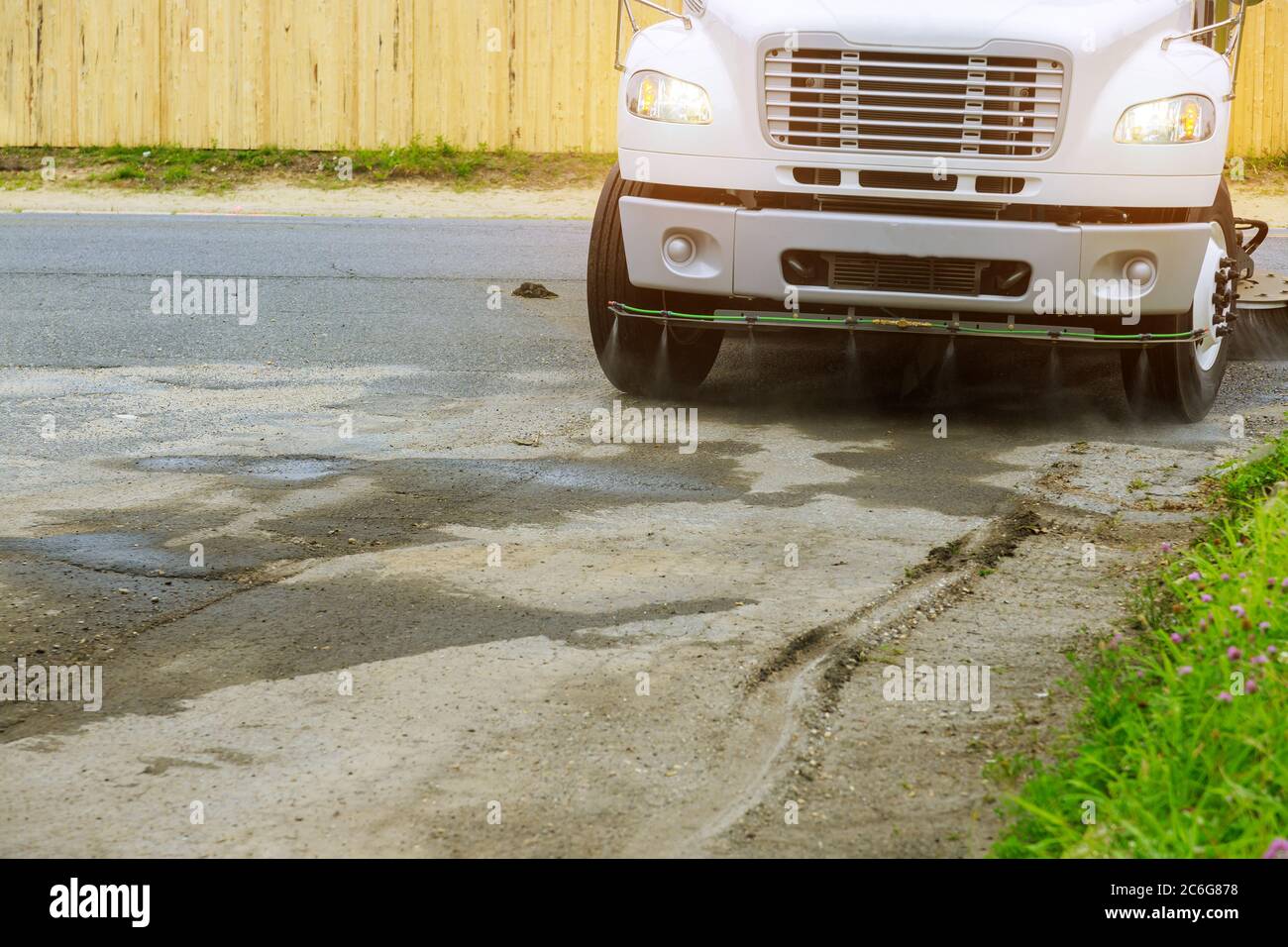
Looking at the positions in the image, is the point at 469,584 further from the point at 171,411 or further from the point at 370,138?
the point at 370,138

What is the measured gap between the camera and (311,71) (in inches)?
794

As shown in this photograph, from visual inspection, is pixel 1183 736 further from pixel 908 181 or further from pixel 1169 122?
pixel 1169 122

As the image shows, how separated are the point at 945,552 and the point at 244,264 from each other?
8.09 m

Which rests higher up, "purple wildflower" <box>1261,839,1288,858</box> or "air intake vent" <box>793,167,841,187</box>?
"air intake vent" <box>793,167,841,187</box>

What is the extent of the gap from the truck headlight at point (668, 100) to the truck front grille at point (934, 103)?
1.26 feet

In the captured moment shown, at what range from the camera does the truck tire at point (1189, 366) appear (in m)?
7.13

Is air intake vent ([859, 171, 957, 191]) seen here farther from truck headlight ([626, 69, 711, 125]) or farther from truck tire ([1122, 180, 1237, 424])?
truck tire ([1122, 180, 1237, 424])

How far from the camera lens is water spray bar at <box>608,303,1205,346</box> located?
681 centimetres

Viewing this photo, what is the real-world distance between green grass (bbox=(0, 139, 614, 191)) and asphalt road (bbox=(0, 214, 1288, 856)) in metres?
9.85
